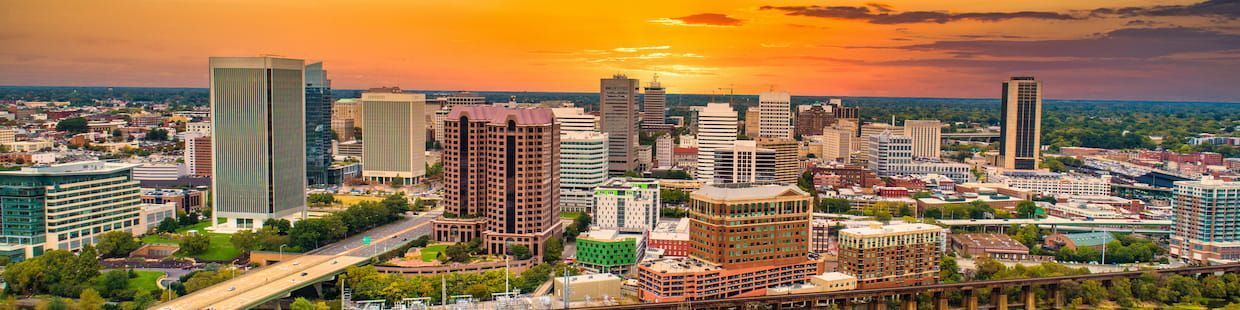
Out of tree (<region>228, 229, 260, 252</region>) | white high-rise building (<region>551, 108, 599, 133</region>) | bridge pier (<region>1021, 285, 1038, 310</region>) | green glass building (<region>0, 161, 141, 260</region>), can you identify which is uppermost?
white high-rise building (<region>551, 108, 599, 133</region>)

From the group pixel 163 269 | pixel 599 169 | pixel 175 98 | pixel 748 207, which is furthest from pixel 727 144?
pixel 175 98

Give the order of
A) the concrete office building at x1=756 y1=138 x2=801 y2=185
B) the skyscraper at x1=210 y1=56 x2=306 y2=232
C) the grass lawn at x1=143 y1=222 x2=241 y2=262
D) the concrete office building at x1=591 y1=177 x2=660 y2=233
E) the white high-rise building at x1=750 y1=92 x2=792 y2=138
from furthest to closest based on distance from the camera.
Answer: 1. the white high-rise building at x1=750 y1=92 x2=792 y2=138
2. the concrete office building at x1=756 y1=138 x2=801 y2=185
3. the skyscraper at x1=210 y1=56 x2=306 y2=232
4. the concrete office building at x1=591 y1=177 x2=660 y2=233
5. the grass lawn at x1=143 y1=222 x2=241 y2=262

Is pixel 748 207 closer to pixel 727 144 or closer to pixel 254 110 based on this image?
pixel 254 110

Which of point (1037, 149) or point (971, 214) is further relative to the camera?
point (1037, 149)

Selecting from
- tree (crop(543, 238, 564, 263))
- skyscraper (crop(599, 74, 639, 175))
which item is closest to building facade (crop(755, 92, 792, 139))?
skyscraper (crop(599, 74, 639, 175))

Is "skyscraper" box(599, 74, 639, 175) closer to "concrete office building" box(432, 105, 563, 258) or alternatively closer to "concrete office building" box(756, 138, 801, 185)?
"concrete office building" box(756, 138, 801, 185)

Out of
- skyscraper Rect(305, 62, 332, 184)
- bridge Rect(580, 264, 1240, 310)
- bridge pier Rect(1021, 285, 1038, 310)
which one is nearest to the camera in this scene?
bridge Rect(580, 264, 1240, 310)

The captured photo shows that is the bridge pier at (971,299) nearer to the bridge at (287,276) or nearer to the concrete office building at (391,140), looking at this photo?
the bridge at (287,276)
